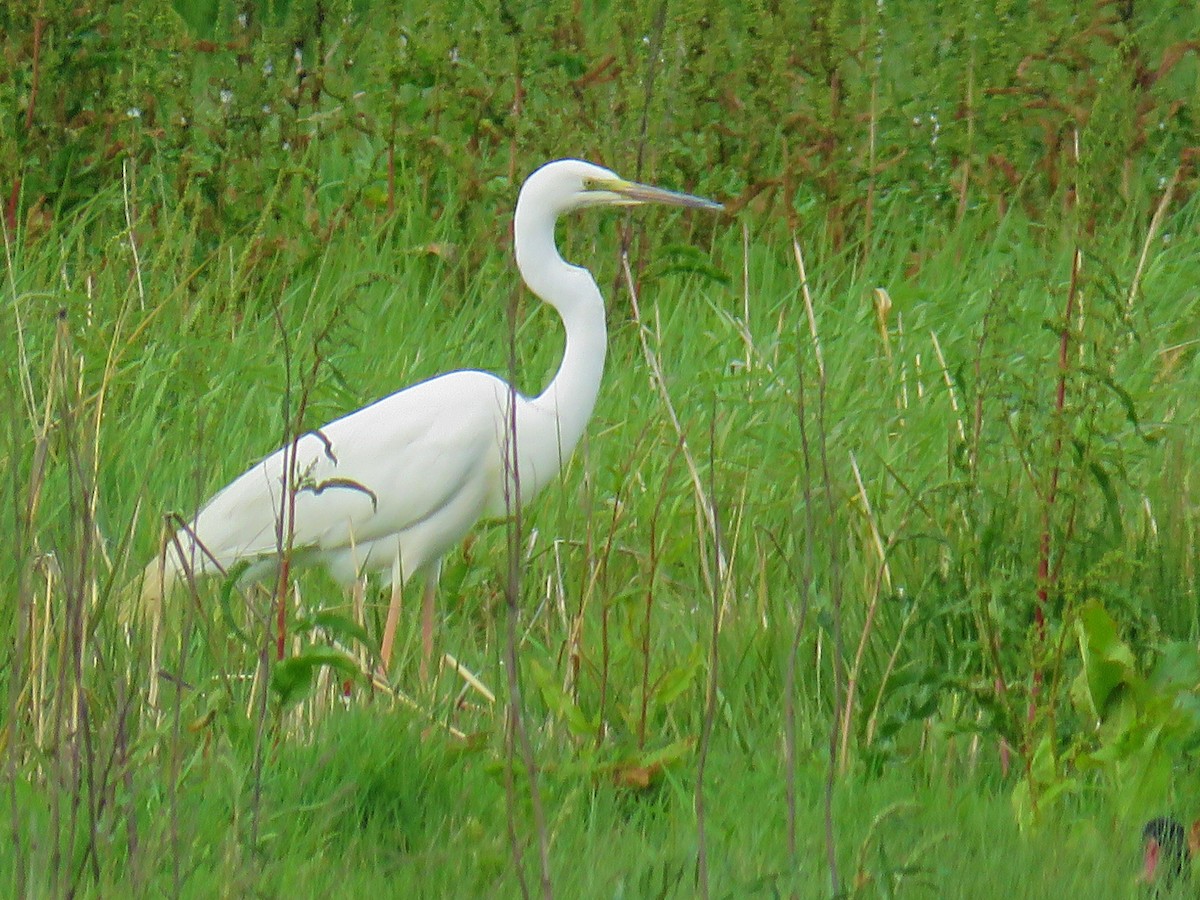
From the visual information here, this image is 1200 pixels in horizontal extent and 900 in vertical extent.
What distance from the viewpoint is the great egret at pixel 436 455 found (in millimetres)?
Result: 4320

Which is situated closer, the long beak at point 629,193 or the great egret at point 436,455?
the great egret at point 436,455

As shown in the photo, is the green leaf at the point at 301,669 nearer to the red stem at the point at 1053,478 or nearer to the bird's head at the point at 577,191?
the red stem at the point at 1053,478

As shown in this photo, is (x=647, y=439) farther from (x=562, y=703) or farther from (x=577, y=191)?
(x=562, y=703)

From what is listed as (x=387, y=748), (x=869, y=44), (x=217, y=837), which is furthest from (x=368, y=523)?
(x=869, y=44)

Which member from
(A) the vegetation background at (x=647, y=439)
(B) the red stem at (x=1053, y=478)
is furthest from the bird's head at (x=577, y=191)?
(B) the red stem at (x=1053, y=478)

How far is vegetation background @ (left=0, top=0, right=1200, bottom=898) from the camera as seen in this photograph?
8.59 ft

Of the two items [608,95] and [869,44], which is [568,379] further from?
[869,44]

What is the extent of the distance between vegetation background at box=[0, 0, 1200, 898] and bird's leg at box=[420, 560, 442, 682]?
4cm

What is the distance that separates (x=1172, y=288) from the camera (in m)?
5.58

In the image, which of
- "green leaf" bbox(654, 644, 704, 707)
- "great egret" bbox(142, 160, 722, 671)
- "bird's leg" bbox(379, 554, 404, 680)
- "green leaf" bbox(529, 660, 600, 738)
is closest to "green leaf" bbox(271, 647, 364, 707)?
"green leaf" bbox(529, 660, 600, 738)

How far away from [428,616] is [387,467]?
1.71 ft

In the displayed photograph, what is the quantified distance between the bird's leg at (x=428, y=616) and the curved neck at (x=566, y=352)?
32cm

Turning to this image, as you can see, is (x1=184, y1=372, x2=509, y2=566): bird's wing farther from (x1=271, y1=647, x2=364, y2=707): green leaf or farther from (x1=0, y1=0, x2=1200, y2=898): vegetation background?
(x1=271, y1=647, x2=364, y2=707): green leaf

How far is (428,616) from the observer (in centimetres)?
402
